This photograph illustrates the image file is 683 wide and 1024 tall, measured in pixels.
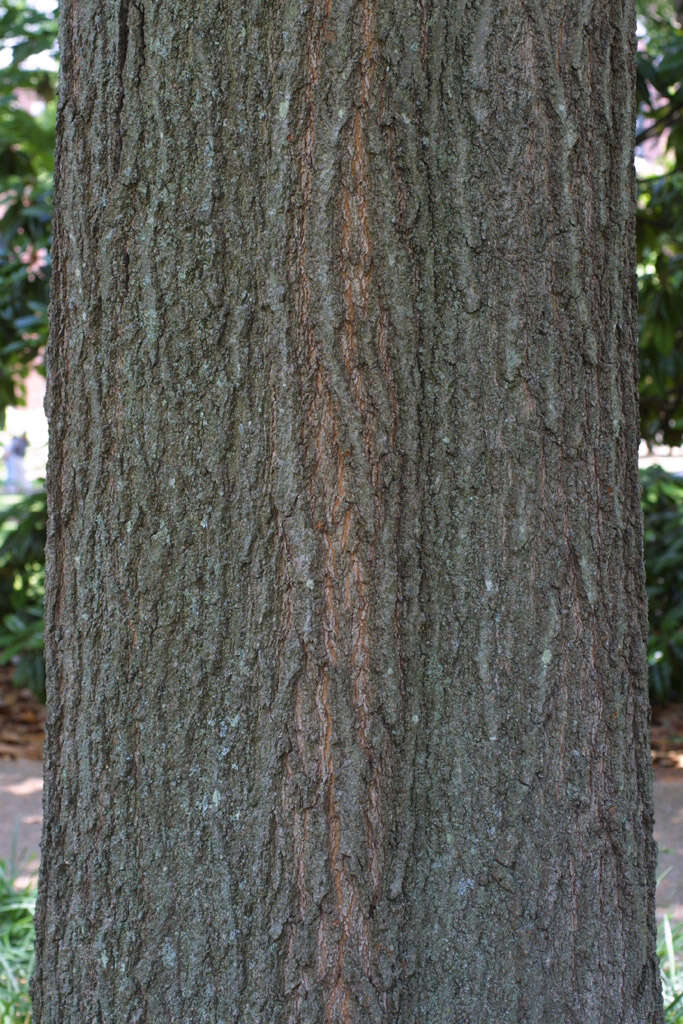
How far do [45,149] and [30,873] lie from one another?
4074 mm

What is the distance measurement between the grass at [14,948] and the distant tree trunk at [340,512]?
1103 mm

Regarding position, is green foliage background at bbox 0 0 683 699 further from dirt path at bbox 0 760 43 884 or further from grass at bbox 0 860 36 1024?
grass at bbox 0 860 36 1024

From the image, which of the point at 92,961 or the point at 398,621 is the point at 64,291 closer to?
the point at 398,621

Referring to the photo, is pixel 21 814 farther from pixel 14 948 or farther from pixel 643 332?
pixel 643 332

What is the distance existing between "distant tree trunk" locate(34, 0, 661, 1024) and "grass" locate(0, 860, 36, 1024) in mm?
1103

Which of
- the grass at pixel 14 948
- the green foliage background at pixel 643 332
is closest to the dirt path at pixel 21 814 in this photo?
the grass at pixel 14 948

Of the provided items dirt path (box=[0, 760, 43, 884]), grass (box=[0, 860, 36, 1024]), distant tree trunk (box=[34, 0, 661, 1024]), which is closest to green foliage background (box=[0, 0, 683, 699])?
dirt path (box=[0, 760, 43, 884])

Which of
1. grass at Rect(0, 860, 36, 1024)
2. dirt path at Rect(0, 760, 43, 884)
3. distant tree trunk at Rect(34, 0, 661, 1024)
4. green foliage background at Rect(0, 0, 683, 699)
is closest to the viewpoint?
distant tree trunk at Rect(34, 0, 661, 1024)

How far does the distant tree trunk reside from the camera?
187cm

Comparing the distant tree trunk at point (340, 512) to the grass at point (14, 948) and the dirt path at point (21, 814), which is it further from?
the dirt path at point (21, 814)

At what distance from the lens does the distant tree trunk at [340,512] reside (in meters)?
1.87

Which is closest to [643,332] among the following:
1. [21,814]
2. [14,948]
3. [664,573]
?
[664,573]

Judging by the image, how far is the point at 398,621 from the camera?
6.31 feet

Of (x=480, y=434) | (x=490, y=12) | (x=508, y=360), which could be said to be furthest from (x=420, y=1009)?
(x=490, y=12)
